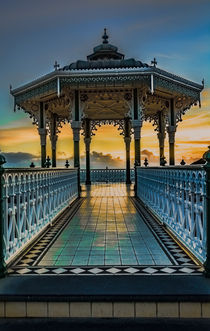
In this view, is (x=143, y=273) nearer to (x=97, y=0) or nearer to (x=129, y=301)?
(x=129, y=301)

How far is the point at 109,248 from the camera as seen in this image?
4.86 meters

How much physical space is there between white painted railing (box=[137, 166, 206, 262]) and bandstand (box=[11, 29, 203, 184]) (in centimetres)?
398

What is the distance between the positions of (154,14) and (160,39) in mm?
1019

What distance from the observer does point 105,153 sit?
23.6 metres

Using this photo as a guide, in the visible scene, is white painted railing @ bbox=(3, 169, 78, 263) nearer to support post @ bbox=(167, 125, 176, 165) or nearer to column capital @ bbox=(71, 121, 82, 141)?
column capital @ bbox=(71, 121, 82, 141)

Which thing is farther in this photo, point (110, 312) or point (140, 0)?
point (140, 0)

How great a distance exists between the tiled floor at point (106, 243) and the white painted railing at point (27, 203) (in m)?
0.41

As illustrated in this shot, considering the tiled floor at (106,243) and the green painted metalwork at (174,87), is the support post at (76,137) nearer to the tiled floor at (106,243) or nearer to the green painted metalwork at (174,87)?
the green painted metalwork at (174,87)

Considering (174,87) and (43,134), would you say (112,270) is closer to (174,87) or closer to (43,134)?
(174,87)

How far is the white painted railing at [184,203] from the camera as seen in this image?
3988 millimetres

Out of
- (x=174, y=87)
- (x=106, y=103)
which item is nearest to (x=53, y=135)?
(x=106, y=103)

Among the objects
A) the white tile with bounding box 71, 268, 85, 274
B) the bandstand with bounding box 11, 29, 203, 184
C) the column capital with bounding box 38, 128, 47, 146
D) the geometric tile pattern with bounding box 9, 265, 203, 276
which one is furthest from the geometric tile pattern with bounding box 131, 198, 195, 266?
the column capital with bounding box 38, 128, 47, 146

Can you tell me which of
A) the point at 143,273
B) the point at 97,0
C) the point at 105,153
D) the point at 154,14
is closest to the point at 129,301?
the point at 143,273

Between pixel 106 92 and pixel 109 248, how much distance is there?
9.55 meters
